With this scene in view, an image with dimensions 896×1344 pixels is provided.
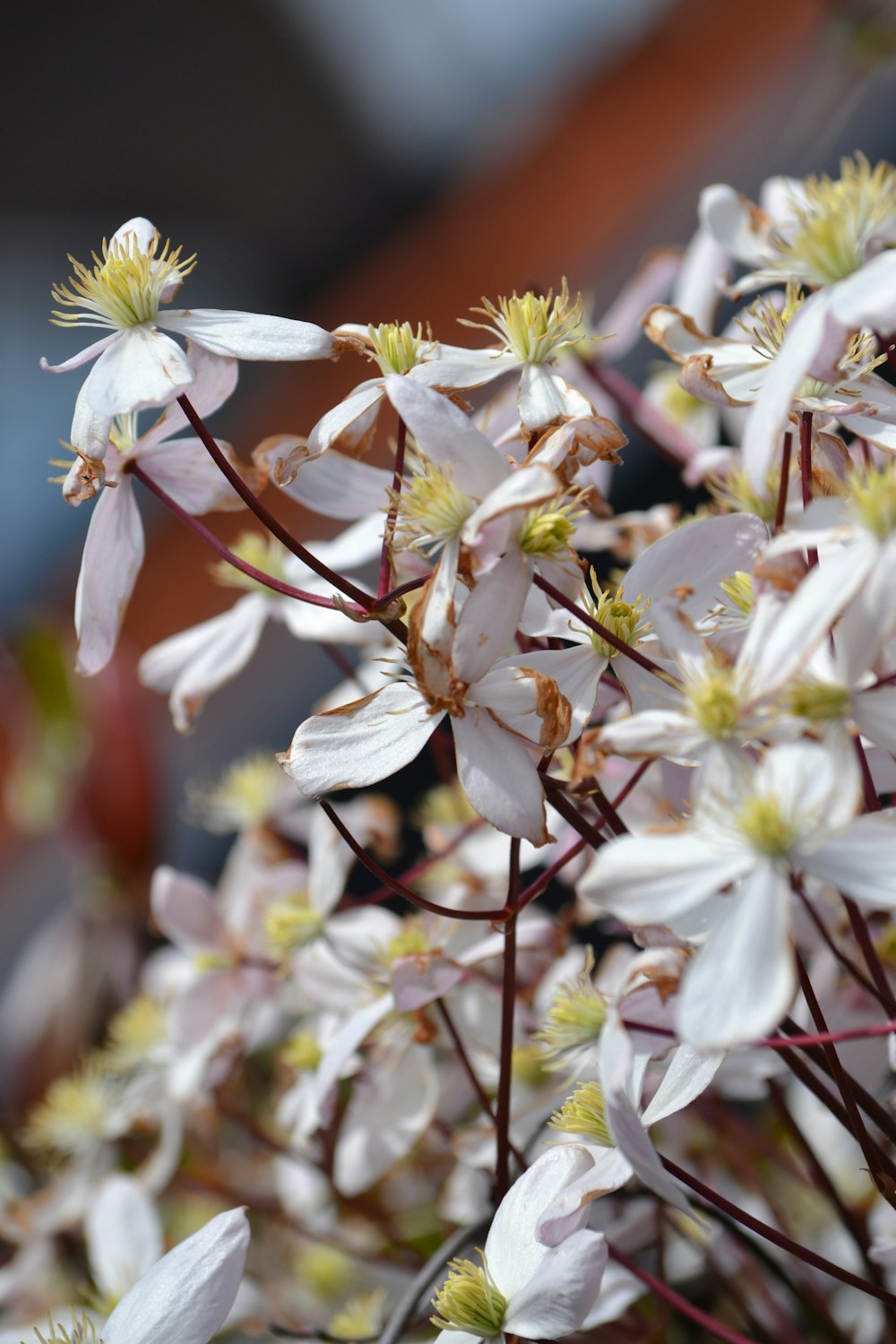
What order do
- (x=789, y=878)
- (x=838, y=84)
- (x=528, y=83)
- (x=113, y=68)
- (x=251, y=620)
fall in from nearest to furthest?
1. (x=789, y=878)
2. (x=251, y=620)
3. (x=838, y=84)
4. (x=113, y=68)
5. (x=528, y=83)

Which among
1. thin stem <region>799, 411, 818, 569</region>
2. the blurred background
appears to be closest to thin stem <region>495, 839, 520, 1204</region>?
thin stem <region>799, 411, 818, 569</region>

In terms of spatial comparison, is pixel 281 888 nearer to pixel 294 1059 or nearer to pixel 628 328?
pixel 294 1059

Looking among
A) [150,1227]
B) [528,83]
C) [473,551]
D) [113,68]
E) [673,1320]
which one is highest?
[113,68]

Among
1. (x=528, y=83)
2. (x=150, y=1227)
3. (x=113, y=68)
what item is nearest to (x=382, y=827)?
(x=150, y=1227)

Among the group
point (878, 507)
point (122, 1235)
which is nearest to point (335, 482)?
point (878, 507)

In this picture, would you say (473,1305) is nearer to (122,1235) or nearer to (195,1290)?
(195,1290)

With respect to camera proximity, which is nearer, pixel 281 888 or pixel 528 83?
pixel 281 888
